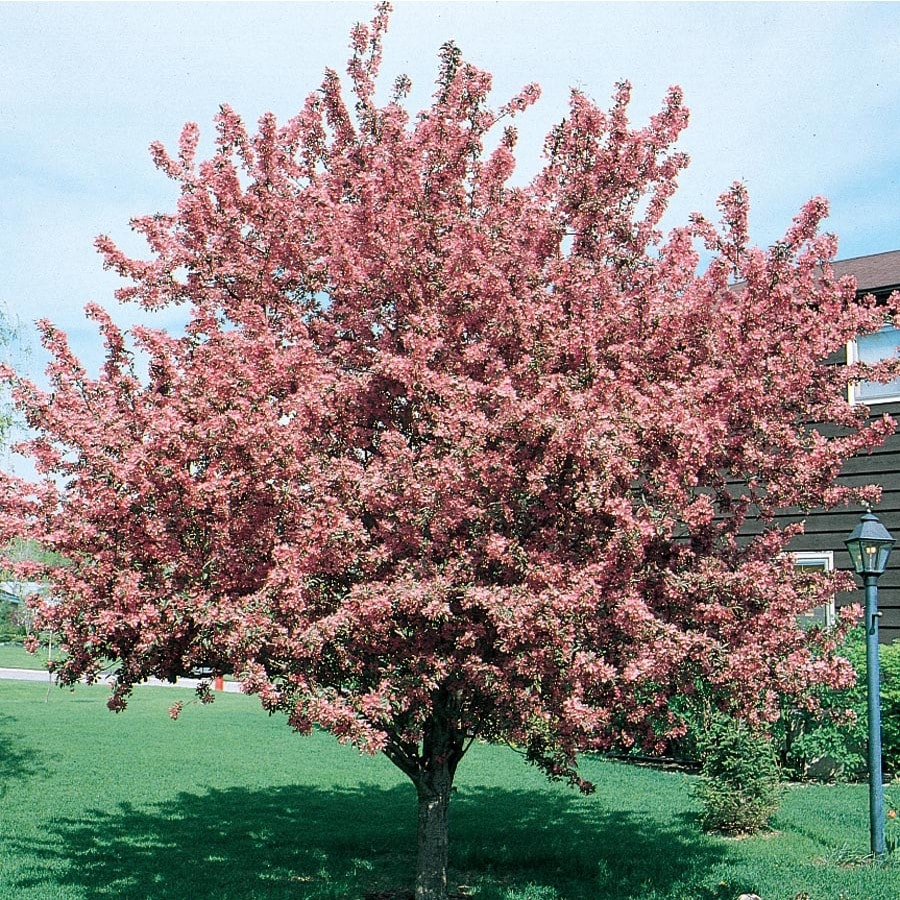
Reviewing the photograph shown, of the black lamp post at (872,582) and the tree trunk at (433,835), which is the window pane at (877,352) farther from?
the tree trunk at (433,835)

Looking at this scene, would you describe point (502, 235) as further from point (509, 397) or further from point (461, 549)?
point (461, 549)

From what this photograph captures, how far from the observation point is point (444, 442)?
19.5 ft

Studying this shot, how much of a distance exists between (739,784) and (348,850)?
418 cm

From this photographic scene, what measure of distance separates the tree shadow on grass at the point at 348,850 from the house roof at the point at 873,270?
26.8ft

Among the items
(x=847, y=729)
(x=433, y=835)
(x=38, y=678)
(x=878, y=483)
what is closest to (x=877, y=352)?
(x=878, y=483)

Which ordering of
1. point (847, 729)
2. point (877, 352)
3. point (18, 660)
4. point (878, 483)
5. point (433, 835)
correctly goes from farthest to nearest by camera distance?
point (18, 660) → point (878, 483) → point (877, 352) → point (847, 729) → point (433, 835)

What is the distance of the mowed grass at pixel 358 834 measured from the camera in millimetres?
8281

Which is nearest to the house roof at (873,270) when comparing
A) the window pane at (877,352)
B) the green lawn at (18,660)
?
the window pane at (877,352)

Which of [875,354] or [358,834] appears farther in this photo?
[875,354]

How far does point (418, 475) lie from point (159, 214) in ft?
11.0

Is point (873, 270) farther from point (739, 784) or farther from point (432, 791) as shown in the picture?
point (432, 791)

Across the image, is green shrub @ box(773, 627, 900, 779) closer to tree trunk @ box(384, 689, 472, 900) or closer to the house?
the house

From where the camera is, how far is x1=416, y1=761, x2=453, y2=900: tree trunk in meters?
7.49

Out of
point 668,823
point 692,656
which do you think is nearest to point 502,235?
point 692,656
